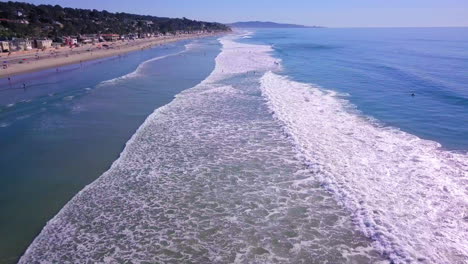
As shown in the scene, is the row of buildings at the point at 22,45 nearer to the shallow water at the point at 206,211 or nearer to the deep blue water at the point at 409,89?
the deep blue water at the point at 409,89

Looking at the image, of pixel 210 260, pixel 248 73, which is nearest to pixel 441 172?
pixel 210 260

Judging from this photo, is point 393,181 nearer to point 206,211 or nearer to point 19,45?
point 206,211

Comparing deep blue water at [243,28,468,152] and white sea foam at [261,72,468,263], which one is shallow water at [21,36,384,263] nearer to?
white sea foam at [261,72,468,263]

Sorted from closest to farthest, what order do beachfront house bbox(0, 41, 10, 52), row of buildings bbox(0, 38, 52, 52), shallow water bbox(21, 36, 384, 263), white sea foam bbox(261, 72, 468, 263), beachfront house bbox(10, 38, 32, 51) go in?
1. shallow water bbox(21, 36, 384, 263)
2. white sea foam bbox(261, 72, 468, 263)
3. beachfront house bbox(0, 41, 10, 52)
4. row of buildings bbox(0, 38, 52, 52)
5. beachfront house bbox(10, 38, 32, 51)

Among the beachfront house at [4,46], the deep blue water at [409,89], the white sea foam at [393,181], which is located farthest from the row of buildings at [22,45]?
the white sea foam at [393,181]

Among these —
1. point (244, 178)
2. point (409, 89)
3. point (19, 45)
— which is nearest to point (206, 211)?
point (244, 178)

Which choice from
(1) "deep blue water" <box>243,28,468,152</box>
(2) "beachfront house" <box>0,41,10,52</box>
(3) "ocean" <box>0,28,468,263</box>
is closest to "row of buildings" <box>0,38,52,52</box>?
(2) "beachfront house" <box>0,41,10,52</box>

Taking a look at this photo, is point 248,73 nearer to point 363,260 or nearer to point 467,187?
point 467,187
